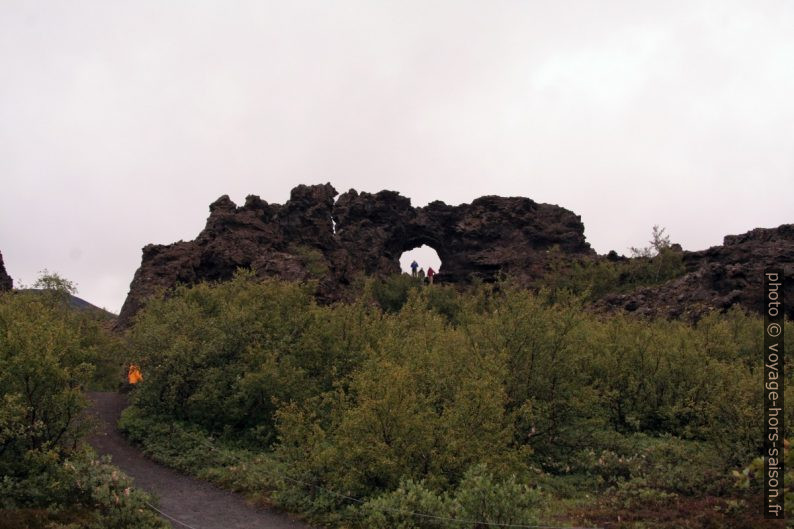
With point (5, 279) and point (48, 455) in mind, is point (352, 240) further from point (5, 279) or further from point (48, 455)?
point (48, 455)

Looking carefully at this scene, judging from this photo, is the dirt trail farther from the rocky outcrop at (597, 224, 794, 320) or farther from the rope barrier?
the rocky outcrop at (597, 224, 794, 320)

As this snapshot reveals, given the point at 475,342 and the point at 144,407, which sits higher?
the point at 475,342

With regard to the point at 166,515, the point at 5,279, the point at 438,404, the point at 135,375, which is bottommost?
the point at 166,515

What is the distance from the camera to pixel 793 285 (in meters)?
40.0

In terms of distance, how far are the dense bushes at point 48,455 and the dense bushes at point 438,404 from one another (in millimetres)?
3500

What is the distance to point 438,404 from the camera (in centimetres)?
1614

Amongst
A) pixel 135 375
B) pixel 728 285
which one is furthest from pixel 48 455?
pixel 728 285

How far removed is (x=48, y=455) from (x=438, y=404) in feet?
29.1

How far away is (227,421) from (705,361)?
1625 centimetres

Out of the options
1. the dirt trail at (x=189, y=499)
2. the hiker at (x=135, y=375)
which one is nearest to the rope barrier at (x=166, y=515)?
the dirt trail at (x=189, y=499)

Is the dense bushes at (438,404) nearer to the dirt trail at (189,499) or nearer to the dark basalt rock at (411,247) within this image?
the dirt trail at (189,499)

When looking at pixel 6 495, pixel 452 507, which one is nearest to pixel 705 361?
pixel 452 507

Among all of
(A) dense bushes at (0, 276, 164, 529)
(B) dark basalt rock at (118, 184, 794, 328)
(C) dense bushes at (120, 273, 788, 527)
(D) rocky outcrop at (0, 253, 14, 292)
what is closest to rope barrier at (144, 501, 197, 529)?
(A) dense bushes at (0, 276, 164, 529)

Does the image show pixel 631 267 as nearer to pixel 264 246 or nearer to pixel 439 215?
pixel 439 215
